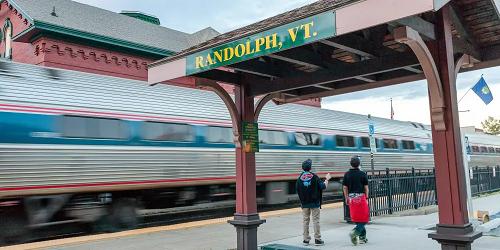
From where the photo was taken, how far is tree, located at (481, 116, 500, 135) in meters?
66.8

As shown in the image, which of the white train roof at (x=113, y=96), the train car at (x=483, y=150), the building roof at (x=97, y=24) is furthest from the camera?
the train car at (x=483, y=150)

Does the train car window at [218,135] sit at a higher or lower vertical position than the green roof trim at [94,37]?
lower

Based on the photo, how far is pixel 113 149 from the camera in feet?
36.4

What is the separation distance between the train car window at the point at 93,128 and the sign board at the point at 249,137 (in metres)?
4.98

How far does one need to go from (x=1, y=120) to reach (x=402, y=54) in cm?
788

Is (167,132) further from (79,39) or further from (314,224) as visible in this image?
(79,39)

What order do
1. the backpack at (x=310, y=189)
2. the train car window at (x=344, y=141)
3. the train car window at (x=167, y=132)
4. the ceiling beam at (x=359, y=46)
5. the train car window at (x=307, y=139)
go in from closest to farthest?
the ceiling beam at (x=359, y=46) < the backpack at (x=310, y=189) < the train car window at (x=167, y=132) < the train car window at (x=307, y=139) < the train car window at (x=344, y=141)

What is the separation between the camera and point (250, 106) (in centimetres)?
761

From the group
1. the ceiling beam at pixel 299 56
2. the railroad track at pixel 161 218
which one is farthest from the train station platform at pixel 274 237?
the ceiling beam at pixel 299 56

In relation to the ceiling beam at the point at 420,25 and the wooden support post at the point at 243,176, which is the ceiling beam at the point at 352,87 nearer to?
the wooden support post at the point at 243,176

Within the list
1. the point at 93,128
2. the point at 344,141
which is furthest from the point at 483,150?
the point at 93,128

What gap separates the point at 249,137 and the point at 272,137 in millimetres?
8550

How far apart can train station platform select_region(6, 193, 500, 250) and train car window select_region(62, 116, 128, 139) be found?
248 centimetres

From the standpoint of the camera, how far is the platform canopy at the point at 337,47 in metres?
4.53
